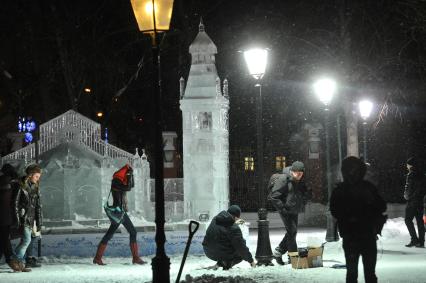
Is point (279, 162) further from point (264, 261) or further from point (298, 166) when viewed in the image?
point (298, 166)

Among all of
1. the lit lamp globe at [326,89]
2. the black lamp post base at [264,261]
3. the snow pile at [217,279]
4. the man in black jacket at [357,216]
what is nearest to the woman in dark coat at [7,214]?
the snow pile at [217,279]

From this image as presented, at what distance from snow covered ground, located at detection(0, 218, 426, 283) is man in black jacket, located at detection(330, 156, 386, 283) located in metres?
2.37

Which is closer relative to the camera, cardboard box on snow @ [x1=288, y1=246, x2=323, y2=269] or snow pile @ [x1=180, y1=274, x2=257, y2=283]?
snow pile @ [x1=180, y1=274, x2=257, y2=283]

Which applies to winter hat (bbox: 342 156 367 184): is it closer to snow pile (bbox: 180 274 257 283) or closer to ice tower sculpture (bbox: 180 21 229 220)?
snow pile (bbox: 180 274 257 283)

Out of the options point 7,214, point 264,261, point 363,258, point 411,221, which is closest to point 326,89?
point 411,221

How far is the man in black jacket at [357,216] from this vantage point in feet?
29.8

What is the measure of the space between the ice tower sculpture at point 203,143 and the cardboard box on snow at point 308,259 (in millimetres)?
3846

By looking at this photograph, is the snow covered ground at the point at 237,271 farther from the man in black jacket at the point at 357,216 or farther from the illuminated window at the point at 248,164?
the illuminated window at the point at 248,164

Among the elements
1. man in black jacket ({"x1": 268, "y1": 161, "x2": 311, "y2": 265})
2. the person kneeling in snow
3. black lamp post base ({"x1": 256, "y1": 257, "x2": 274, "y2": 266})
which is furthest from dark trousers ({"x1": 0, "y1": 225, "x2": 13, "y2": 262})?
man in black jacket ({"x1": 268, "y1": 161, "x2": 311, "y2": 265})

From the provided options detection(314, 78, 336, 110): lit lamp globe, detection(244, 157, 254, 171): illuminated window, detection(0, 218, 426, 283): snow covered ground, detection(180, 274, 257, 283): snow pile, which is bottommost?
detection(0, 218, 426, 283): snow covered ground

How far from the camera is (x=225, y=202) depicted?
1688 cm

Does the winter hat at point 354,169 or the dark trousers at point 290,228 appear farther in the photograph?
the dark trousers at point 290,228

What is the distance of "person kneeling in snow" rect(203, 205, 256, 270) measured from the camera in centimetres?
1273

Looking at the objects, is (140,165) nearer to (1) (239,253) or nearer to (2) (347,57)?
(1) (239,253)
